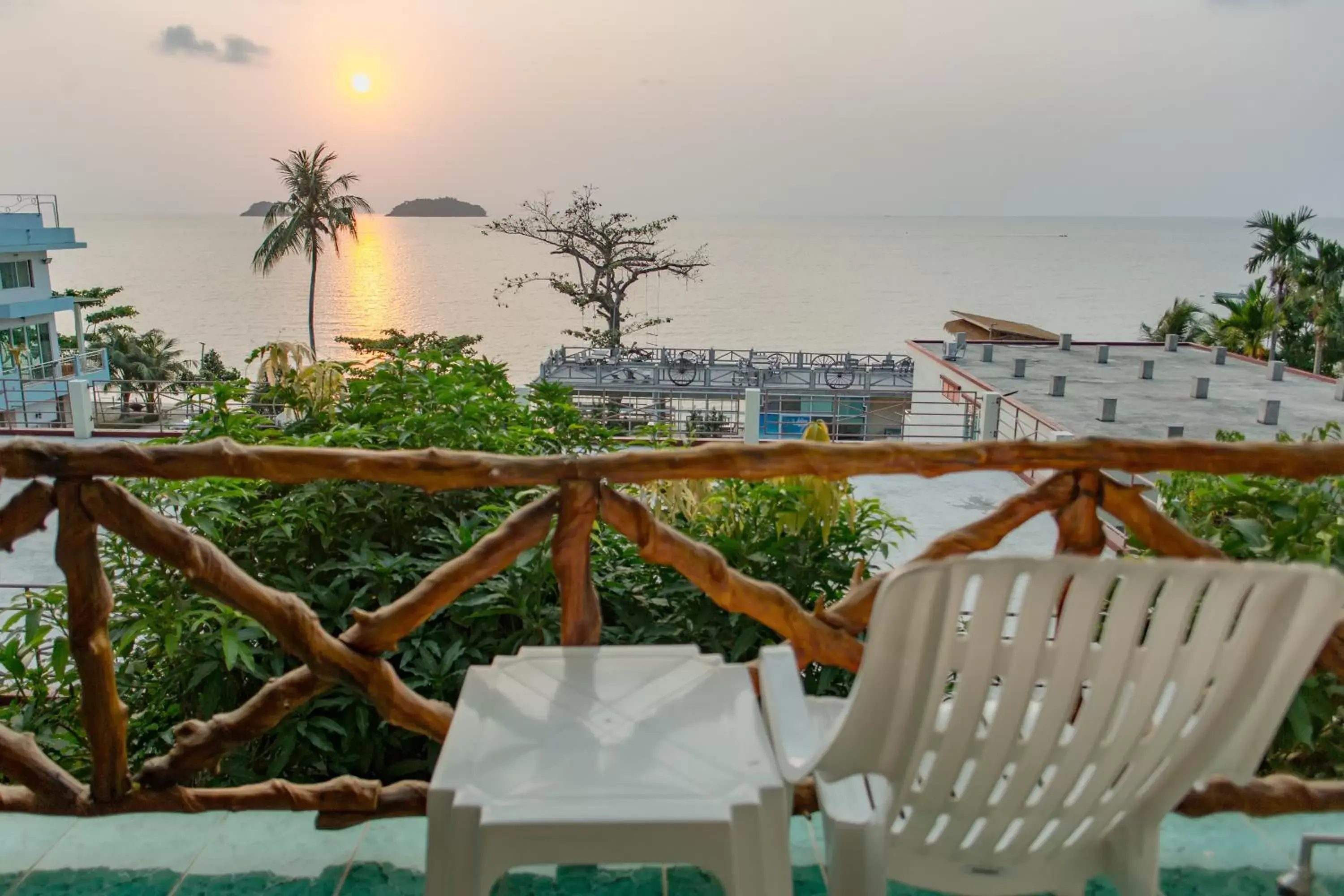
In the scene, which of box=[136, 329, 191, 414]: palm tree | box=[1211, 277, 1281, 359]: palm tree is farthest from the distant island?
box=[1211, 277, 1281, 359]: palm tree

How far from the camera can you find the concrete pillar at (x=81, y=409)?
31.4ft

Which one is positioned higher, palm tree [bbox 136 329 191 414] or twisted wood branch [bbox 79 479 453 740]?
twisted wood branch [bbox 79 479 453 740]

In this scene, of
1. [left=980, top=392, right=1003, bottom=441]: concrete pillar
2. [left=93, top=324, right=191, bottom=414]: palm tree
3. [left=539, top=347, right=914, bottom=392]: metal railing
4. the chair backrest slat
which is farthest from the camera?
[left=93, top=324, right=191, bottom=414]: palm tree

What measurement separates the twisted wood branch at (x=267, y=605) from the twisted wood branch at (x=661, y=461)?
8cm

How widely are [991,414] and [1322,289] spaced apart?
61.9ft

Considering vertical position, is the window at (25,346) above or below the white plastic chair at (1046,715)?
below

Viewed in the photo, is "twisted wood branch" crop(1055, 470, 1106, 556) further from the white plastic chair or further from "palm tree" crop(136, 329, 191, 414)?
"palm tree" crop(136, 329, 191, 414)

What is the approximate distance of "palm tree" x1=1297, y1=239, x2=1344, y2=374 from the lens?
23578 mm

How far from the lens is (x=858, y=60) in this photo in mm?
47312

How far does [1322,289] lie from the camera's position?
79.4ft

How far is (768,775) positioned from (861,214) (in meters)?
163

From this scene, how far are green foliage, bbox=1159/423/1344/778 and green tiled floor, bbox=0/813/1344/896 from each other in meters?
0.23

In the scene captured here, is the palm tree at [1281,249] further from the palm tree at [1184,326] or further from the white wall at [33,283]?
the white wall at [33,283]

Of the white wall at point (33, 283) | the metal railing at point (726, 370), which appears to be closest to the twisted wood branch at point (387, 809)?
the metal railing at point (726, 370)
